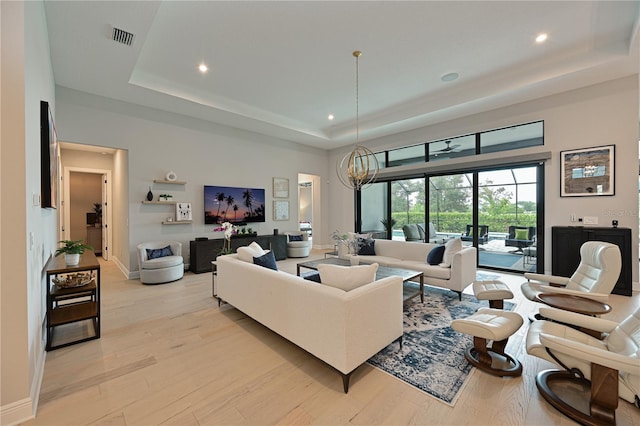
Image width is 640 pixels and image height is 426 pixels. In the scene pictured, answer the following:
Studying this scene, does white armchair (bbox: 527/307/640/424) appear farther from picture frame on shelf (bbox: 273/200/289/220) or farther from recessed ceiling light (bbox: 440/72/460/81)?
picture frame on shelf (bbox: 273/200/289/220)

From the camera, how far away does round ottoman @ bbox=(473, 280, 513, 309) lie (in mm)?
2795

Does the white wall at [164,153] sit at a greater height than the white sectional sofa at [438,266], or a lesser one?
greater

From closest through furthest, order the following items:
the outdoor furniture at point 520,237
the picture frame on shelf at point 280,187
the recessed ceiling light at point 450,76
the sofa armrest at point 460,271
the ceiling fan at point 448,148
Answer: the sofa armrest at point 460,271 → the recessed ceiling light at point 450,76 → the outdoor furniture at point 520,237 → the ceiling fan at point 448,148 → the picture frame on shelf at point 280,187

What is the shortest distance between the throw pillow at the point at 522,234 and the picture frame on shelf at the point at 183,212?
6.94 meters

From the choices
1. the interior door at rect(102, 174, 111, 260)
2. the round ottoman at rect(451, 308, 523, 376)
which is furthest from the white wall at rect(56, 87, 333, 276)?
the round ottoman at rect(451, 308, 523, 376)

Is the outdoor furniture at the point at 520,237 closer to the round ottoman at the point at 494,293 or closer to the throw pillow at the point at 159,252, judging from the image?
the round ottoman at the point at 494,293

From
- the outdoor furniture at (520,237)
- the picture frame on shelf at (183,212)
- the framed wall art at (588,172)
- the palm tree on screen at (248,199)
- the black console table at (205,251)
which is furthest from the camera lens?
the palm tree on screen at (248,199)

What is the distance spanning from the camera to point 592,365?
1.63m

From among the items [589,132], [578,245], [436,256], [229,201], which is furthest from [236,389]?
[589,132]

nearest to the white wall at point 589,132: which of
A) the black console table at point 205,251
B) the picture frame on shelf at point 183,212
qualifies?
the black console table at point 205,251

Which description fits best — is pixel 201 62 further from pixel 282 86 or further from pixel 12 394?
pixel 12 394

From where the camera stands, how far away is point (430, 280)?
13.4ft

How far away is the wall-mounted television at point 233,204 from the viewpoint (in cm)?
627

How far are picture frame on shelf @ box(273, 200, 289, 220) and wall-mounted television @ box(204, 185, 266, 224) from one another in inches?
16.5
